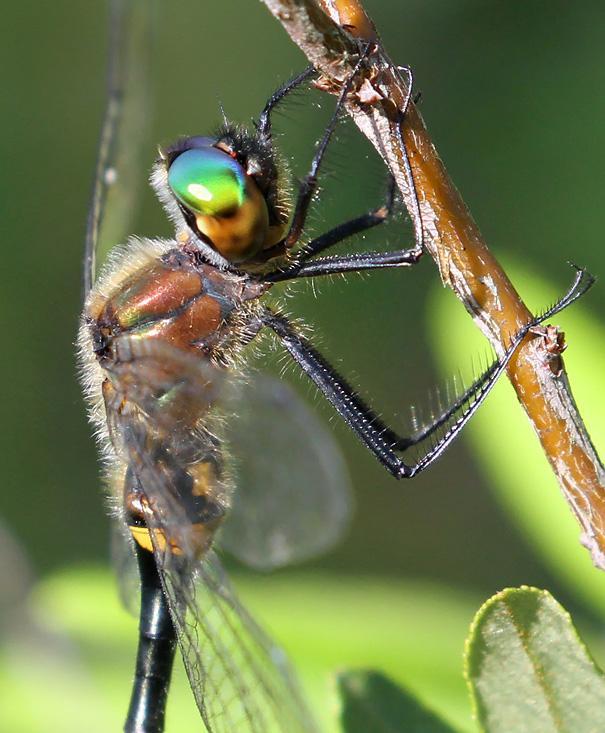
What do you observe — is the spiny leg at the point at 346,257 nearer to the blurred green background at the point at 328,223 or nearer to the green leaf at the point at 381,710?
the blurred green background at the point at 328,223

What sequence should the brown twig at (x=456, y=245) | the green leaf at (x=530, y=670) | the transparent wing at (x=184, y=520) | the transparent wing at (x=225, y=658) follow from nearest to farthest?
1. the green leaf at (x=530, y=670)
2. the brown twig at (x=456, y=245)
3. the transparent wing at (x=225, y=658)
4. the transparent wing at (x=184, y=520)

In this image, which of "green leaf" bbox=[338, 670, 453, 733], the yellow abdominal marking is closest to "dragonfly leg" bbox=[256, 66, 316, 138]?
the yellow abdominal marking

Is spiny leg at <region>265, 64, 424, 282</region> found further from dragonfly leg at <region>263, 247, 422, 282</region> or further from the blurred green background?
the blurred green background

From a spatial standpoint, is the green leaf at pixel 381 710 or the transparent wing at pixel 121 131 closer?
the green leaf at pixel 381 710

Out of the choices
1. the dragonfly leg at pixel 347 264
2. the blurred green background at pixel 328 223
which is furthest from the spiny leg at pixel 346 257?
the blurred green background at pixel 328 223

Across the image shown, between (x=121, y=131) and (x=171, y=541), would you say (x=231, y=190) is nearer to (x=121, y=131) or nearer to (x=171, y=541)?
(x=121, y=131)

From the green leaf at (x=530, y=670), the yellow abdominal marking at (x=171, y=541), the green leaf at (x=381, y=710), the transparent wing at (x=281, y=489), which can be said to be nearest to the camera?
the green leaf at (x=530, y=670)

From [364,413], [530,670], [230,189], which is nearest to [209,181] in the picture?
[230,189]
